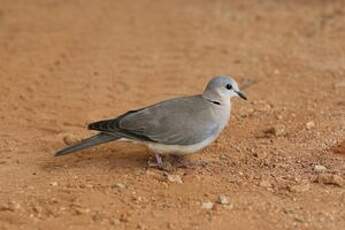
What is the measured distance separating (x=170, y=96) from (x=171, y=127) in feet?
5.95

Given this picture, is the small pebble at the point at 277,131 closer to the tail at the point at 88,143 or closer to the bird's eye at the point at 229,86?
the bird's eye at the point at 229,86

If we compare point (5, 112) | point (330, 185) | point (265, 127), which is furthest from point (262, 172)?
point (5, 112)

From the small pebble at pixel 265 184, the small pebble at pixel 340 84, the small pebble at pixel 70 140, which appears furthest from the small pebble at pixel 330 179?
the small pebble at pixel 340 84

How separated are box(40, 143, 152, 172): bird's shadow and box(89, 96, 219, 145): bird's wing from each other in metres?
0.28

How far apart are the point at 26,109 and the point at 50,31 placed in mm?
2736

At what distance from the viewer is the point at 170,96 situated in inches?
283

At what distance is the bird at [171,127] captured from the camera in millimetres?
5371

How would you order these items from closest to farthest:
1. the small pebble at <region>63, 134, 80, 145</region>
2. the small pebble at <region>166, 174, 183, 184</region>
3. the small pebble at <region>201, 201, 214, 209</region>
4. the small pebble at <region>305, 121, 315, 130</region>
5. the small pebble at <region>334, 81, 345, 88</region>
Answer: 1. the small pebble at <region>201, 201, 214, 209</region>
2. the small pebble at <region>166, 174, 183, 184</region>
3. the small pebble at <region>63, 134, 80, 145</region>
4. the small pebble at <region>305, 121, 315, 130</region>
5. the small pebble at <region>334, 81, 345, 88</region>

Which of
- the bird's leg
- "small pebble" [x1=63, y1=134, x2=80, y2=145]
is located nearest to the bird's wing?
the bird's leg

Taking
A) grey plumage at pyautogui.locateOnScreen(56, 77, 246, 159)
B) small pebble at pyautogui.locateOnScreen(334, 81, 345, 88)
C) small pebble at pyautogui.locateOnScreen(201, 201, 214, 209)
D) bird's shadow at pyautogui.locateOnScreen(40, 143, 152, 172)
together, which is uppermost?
grey plumage at pyautogui.locateOnScreen(56, 77, 246, 159)

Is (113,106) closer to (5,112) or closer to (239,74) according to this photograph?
(5,112)

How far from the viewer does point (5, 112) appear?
681cm

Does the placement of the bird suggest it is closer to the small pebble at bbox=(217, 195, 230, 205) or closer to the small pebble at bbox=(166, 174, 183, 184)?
the small pebble at bbox=(166, 174, 183, 184)

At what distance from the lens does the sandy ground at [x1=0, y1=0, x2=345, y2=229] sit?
15.6 ft
